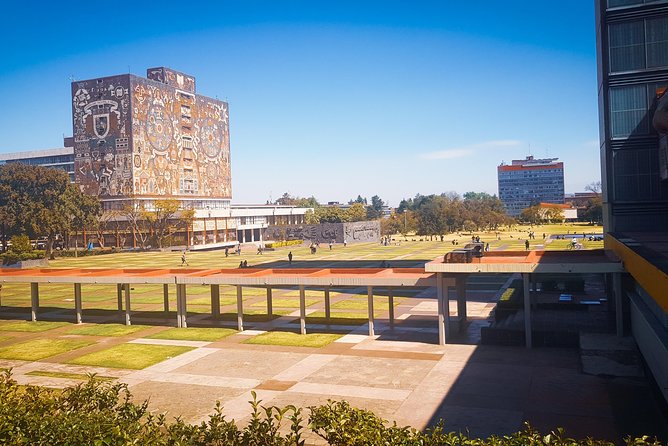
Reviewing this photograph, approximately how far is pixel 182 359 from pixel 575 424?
18642mm

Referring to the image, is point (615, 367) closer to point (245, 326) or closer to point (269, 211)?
point (245, 326)

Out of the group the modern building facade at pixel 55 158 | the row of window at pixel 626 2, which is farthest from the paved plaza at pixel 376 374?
the modern building facade at pixel 55 158

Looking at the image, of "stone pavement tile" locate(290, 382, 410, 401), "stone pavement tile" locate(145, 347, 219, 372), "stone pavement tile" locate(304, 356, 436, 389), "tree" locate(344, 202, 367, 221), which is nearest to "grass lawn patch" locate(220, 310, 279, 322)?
"stone pavement tile" locate(145, 347, 219, 372)

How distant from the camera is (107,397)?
43.9 ft

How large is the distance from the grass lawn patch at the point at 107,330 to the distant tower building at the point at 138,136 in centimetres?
9191

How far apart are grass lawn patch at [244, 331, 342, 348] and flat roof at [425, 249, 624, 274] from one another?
712cm

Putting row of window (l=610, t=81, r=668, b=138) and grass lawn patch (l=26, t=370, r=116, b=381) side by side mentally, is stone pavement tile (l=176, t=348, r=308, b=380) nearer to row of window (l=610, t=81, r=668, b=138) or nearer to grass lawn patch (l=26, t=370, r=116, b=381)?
grass lawn patch (l=26, t=370, r=116, b=381)

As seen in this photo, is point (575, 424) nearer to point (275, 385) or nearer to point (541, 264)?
point (541, 264)

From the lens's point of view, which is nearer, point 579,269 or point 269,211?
point 579,269

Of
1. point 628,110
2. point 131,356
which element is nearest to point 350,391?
point 131,356

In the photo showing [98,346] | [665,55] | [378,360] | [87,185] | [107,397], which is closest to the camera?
[107,397]

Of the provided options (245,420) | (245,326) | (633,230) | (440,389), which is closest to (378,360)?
(440,389)

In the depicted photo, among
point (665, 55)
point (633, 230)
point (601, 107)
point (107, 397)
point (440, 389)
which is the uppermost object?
point (665, 55)

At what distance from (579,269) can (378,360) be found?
1055cm
